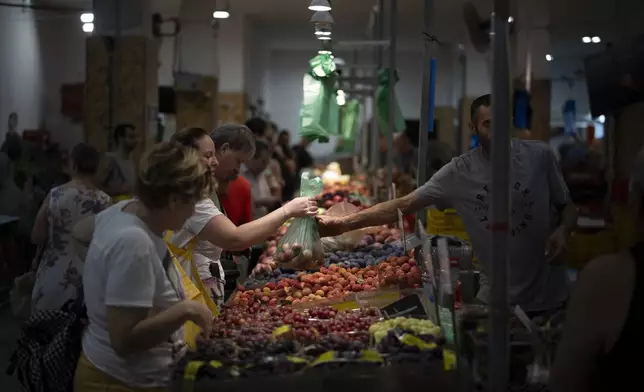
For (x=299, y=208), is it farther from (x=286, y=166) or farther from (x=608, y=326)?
(x=286, y=166)

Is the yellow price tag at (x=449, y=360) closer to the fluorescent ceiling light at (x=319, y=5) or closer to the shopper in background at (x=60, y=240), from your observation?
the fluorescent ceiling light at (x=319, y=5)

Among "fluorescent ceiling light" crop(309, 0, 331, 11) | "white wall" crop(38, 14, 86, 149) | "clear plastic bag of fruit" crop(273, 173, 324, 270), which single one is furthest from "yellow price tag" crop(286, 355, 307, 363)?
"white wall" crop(38, 14, 86, 149)

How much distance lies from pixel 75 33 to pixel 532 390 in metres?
7.80

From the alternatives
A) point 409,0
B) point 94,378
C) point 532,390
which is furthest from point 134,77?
point 532,390

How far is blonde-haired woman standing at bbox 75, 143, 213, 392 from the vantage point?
2871mm

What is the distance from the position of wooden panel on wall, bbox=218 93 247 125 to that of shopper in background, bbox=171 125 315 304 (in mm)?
12292

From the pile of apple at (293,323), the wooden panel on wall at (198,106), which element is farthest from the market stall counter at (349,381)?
the wooden panel on wall at (198,106)

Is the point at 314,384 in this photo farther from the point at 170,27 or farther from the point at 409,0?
the point at 170,27

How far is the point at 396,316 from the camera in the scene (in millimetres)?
3861

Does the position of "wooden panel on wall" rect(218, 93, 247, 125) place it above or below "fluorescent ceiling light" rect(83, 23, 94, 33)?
below

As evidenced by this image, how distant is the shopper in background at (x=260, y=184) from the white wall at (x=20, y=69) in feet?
7.52

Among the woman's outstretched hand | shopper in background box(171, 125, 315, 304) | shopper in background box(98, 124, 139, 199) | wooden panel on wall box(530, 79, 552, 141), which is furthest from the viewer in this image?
wooden panel on wall box(530, 79, 552, 141)

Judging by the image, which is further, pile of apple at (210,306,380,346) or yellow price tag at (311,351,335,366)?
pile of apple at (210,306,380,346)

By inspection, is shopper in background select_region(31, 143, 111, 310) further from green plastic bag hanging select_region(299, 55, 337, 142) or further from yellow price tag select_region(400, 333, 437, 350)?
yellow price tag select_region(400, 333, 437, 350)
